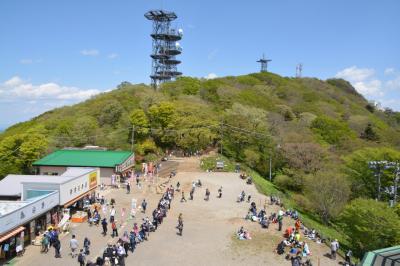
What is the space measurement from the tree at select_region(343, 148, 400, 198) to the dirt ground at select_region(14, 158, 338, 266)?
12555mm

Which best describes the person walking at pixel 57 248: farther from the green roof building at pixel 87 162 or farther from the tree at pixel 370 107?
the tree at pixel 370 107

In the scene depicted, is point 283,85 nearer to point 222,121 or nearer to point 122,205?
point 222,121

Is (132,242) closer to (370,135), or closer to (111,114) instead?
(111,114)

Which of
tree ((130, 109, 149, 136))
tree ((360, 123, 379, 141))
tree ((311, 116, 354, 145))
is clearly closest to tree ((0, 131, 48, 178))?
tree ((130, 109, 149, 136))

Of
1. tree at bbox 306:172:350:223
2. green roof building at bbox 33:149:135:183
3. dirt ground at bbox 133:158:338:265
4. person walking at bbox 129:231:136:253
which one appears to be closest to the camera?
dirt ground at bbox 133:158:338:265

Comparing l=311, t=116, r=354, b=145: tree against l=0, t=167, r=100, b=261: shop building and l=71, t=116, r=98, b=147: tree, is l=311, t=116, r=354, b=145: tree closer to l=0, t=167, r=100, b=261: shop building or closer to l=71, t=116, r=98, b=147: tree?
l=71, t=116, r=98, b=147: tree

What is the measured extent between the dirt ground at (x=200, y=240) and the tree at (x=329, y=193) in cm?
463

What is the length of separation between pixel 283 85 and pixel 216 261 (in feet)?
302

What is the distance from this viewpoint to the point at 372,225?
77.2 feet

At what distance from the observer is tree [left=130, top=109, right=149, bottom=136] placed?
161ft

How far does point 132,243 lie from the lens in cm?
1969

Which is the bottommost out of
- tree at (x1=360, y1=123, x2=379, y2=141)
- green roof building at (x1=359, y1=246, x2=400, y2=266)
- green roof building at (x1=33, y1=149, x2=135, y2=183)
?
green roof building at (x1=359, y1=246, x2=400, y2=266)

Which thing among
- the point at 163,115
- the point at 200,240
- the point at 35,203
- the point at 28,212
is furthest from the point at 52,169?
the point at 200,240

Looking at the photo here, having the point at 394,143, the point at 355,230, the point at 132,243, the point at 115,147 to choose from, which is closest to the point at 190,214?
the point at 132,243
